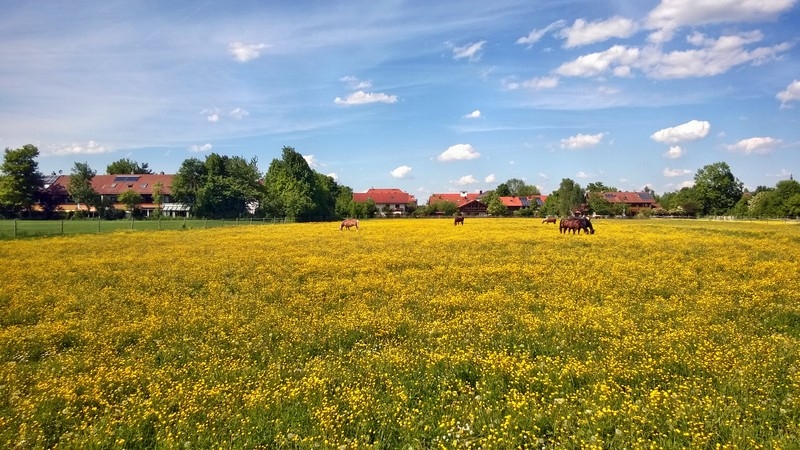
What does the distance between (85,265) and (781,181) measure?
6167 inches

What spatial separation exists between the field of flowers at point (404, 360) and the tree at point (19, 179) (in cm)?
8261

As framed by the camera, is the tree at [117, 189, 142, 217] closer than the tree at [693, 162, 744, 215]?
Yes

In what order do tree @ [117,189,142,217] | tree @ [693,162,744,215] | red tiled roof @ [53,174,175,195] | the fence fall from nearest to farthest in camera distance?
the fence < tree @ [117,189,142,217] < red tiled roof @ [53,174,175,195] < tree @ [693,162,744,215]

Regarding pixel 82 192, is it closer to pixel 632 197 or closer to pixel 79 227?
pixel 79 227

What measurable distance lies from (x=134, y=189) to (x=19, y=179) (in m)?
29.2

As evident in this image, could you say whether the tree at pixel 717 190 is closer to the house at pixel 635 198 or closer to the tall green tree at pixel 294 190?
the house at pixel 635 198

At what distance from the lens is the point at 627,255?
70.5ft

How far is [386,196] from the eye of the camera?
16975 cm

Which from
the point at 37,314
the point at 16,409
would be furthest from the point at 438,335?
the point at 37,314

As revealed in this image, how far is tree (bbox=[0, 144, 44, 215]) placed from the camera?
7756 centimetres

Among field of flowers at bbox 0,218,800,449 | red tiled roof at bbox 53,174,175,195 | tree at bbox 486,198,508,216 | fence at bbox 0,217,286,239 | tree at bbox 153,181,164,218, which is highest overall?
red tiled roof at bbox 53,174,175,195

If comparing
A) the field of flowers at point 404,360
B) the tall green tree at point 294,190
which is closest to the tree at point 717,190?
the tall green tree at point 294,190

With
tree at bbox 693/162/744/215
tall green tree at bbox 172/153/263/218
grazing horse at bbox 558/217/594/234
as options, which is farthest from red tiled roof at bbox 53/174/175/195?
tree at bbox 693/162/744/215

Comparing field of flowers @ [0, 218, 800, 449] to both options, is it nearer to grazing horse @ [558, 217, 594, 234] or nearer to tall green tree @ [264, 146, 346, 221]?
grazing horse @ [558, 217, 594, 234]
